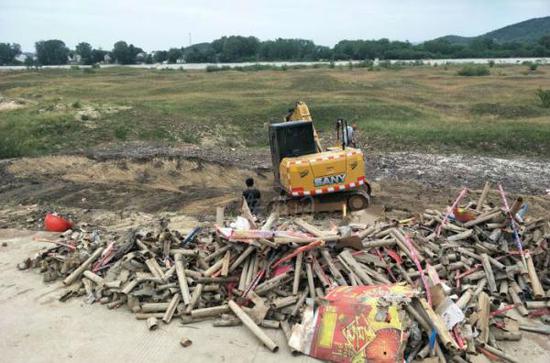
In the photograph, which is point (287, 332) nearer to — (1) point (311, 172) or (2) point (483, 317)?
(2) point (483, 317)

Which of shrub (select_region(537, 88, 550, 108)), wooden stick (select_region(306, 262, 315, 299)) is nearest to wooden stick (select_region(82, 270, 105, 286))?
wooden stick (select_region(306, 262, 315, 299))

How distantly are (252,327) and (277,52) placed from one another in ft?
356

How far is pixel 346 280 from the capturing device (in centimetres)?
819

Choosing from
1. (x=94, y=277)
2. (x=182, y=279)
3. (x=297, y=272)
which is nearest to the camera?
(x=297, y=272)

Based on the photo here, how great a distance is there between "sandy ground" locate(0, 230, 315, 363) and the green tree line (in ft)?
307

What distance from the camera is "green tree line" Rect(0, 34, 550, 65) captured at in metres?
100

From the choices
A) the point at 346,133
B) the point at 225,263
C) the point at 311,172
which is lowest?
the point at 225,263

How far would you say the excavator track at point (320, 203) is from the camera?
12688mm

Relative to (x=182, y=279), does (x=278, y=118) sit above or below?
below

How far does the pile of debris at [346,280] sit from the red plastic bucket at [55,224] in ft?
7.46

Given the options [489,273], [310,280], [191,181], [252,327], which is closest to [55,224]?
[191,181]

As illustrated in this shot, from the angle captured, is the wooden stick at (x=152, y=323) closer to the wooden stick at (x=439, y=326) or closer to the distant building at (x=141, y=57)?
the wooden stick at (x=439, y=326)

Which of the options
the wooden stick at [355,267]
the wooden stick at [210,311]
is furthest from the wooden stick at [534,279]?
A: the wooden stick at [210,311]

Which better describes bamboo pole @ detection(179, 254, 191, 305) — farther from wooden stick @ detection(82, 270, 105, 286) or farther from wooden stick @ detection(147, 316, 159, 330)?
wooden stick @ detection(82, 270, 105, 286)
